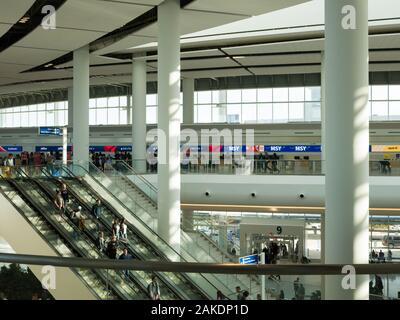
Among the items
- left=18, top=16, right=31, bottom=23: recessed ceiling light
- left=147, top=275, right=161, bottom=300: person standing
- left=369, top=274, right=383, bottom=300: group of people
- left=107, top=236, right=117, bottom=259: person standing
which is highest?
left=18, top=16, right=31, bottom=23: recessed ceiling light

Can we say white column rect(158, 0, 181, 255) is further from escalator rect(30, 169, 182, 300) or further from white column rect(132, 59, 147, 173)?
white column rect(132, 59, 147, 173)

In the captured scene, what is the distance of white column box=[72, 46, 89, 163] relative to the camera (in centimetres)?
2077

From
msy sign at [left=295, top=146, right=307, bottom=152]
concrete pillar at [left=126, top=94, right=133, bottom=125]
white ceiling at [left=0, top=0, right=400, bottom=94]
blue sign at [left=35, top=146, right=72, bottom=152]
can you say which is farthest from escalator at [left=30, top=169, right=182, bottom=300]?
concrete pillar at [left=126, top=94, right=133, bottom=125]

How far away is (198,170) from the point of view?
2219 centimetres

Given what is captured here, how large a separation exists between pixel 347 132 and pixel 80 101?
53.6 ft

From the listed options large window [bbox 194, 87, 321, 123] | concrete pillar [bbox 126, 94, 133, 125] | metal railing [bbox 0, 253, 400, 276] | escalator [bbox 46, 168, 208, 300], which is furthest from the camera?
concrete pillar [bbox 126, 94, 133, 125]

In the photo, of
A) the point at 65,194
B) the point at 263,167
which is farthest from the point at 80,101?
the point at 263,167

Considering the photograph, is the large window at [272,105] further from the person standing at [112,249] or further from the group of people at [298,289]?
the group of people at [298,289]

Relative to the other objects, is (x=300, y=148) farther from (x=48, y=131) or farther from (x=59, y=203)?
(x=59, y=203)

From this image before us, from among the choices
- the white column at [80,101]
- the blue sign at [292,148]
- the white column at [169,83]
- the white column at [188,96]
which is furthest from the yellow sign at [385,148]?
the white column at [169,83]

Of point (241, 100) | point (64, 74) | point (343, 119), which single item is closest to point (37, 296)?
point (343, 119)

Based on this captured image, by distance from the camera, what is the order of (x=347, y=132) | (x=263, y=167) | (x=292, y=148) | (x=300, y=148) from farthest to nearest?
(x=292, y=148), (x=300, y=148), (x=263, y=167), (x=347, y=132)

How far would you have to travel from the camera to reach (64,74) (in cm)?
3008

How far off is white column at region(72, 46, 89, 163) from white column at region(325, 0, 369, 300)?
1607cm
